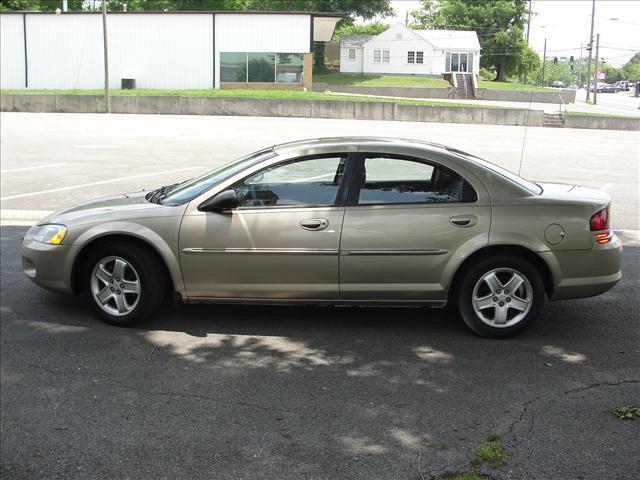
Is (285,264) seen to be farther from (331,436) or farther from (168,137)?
(168,137)

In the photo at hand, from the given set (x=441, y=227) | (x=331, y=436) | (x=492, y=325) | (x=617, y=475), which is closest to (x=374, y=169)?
(x=441, y=227)

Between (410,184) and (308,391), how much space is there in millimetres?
1945

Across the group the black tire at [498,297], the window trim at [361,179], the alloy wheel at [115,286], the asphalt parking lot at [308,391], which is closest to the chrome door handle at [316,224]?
the window trim at [361,179]

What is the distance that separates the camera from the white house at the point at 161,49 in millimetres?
49875

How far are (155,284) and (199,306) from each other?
80cm

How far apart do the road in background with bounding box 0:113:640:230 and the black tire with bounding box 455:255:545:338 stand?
18.6ft

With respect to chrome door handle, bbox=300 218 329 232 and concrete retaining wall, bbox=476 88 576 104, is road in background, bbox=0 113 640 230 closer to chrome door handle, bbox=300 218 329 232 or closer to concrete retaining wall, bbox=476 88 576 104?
chrome door handle, bbox=300 218 329 232

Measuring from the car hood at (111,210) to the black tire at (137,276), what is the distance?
24cm

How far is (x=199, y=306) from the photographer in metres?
A: 6.55

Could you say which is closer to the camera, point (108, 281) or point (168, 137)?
point (108, 281)

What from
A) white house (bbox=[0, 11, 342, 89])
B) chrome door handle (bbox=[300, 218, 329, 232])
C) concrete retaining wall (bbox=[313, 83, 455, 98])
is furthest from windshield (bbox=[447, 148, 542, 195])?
concrete retaining wall (bbox=[313, 83, 455, 98])

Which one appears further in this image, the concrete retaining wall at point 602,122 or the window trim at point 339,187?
the concrete retaining wall at point 602,122

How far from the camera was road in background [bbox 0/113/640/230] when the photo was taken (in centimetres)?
1338

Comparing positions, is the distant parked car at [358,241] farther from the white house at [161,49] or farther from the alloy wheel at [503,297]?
the white house at [161,49]
